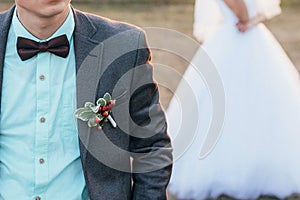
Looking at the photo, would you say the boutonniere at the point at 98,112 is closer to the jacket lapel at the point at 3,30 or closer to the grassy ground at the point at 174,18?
the jacket lapel at the point at 3,30

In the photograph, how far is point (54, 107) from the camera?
8.41 ft

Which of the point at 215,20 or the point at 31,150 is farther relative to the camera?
the point at 215,20

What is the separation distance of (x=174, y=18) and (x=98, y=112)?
11675 millimetres

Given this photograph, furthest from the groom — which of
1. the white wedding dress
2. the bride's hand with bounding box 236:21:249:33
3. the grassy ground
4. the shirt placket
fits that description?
the grassy ground

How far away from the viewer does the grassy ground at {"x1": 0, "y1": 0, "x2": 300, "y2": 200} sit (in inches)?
470

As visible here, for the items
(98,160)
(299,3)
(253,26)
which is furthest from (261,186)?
(299,3)

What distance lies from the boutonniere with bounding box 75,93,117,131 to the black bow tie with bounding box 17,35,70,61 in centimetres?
19

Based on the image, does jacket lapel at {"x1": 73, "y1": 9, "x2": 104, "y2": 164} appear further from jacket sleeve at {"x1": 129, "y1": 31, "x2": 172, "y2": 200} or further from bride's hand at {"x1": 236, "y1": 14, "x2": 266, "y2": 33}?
bride's hand at {"x1": 236, "y1": 14, "x2": 266, "y2": 33}

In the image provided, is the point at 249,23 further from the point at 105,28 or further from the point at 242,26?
the point at 105,28

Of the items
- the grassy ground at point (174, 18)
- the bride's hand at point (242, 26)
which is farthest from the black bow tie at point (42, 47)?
the grassy ground at point (174, 18)

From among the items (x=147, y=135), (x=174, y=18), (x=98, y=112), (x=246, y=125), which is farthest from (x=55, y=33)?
(x=174, y=18)

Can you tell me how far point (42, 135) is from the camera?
255cm

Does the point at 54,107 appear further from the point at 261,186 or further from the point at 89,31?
the point at 261,186

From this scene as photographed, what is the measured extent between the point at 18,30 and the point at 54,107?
0.28 metres
